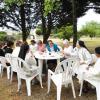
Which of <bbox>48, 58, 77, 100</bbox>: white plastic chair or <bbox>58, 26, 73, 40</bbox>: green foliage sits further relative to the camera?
<bbox>58, 26, 73, 40</bbox>: green foliage

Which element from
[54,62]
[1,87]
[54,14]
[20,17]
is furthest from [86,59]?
[20,17]

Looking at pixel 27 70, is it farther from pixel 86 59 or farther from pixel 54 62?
pixel 54 62

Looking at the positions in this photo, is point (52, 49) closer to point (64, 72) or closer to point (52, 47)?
point (52, 47)

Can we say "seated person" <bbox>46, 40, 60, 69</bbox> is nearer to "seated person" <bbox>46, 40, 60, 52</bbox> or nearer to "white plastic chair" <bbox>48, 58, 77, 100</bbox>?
"seated person" <bbox>46, 40, 60, 52</bbox>

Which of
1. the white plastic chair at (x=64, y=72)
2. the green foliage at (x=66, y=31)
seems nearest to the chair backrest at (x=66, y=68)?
the white plastic chair at (x=64, y=72)

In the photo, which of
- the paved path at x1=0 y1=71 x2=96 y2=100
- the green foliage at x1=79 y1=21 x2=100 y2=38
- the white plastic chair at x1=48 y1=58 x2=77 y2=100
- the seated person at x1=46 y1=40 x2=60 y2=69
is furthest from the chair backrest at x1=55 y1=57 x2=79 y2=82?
the green foliage at x1=79 y1=21 x2=100 y2=38

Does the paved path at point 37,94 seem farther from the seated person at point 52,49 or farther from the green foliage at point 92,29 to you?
the green foliage at point 92,29

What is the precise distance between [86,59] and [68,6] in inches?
528

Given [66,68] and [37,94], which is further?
[37,94]

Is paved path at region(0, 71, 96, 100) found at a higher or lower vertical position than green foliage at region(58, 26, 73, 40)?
lower

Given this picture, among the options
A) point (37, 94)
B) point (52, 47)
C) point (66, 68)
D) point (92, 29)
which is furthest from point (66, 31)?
point (92, 29)

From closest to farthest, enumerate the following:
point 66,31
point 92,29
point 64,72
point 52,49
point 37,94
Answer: point 64,72, point 37,94, point 52,49, point 66,31, point 92,29

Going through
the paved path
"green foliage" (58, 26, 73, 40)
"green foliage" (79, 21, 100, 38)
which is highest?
"green foliage" (58, 26, 73, 40)

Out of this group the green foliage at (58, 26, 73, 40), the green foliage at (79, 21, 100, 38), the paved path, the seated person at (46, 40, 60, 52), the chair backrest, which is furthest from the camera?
the green foliage at (79, 21, 100, 38)
